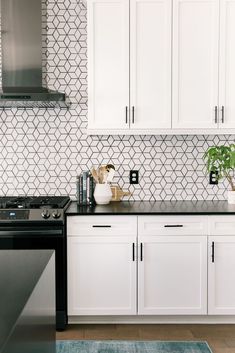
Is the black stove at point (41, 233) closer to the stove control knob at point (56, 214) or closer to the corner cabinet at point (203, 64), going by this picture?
the stove control knob at point (56, 214)

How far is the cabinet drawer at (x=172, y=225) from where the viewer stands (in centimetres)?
358

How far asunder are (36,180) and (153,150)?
106 cm

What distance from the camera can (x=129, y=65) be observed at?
12.4 feet

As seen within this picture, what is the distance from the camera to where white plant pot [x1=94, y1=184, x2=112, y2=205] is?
3.94 m

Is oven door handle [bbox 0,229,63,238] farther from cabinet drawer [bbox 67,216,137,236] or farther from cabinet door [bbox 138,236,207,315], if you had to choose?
cabinet door [bbox 138,236,207,315]

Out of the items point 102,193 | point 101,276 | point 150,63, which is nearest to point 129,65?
point 150,63

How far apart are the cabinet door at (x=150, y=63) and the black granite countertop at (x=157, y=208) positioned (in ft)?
2.13

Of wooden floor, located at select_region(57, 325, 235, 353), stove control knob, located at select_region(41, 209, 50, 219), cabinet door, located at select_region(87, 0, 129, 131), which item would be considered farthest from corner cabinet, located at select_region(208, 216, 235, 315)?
stove control knob, located at select_region(41, 209, 50, 219)

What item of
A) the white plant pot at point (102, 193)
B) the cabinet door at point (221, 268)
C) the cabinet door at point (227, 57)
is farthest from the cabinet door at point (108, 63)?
the cabinet door at point (221, 268)

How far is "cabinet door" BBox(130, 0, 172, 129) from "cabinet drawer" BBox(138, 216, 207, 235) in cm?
76

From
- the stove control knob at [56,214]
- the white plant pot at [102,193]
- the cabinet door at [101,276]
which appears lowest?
the cabinet door at [101,276]

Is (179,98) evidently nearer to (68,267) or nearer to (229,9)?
(229,9)

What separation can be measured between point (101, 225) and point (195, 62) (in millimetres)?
1486

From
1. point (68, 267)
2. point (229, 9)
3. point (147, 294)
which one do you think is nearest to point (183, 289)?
point (147, 294)
